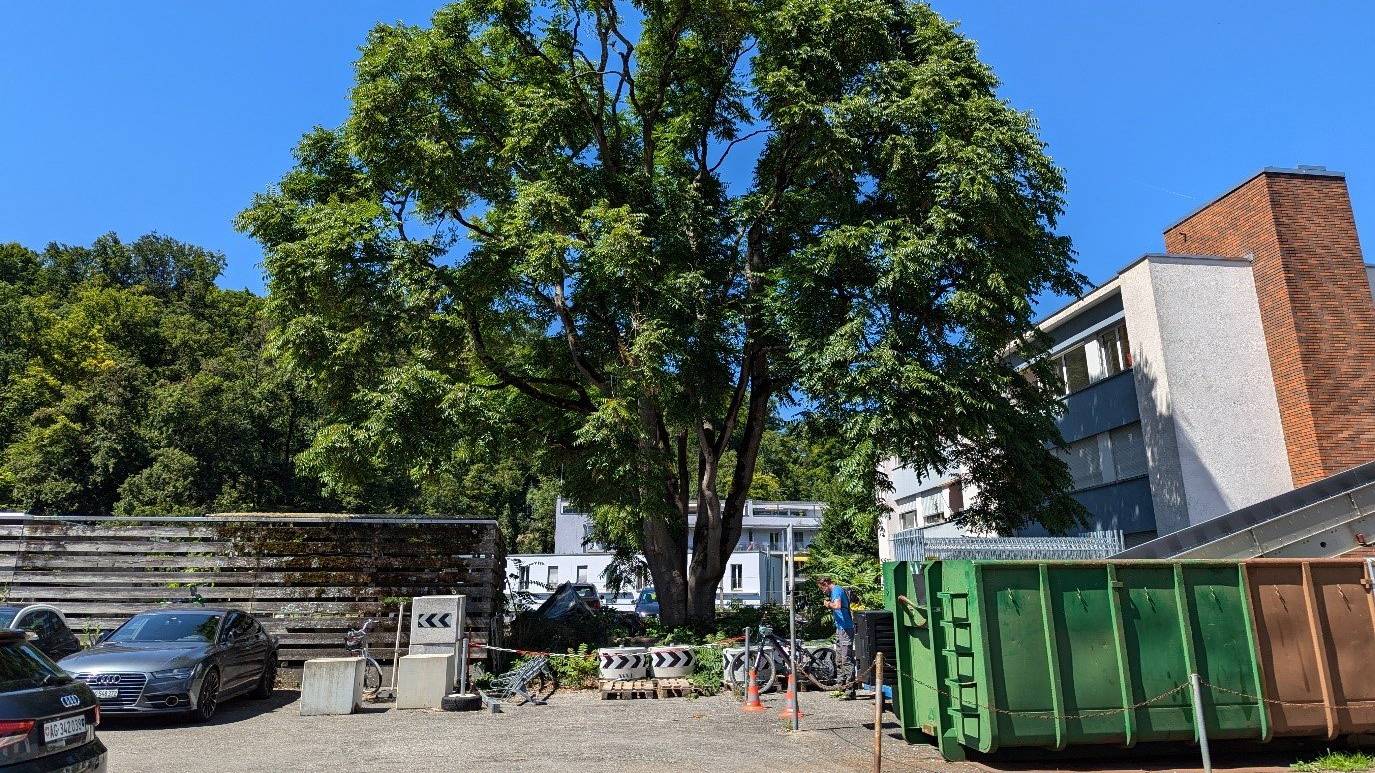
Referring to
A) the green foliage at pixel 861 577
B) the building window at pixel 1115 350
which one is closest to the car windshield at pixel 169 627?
the green foliage at pixel 861 577

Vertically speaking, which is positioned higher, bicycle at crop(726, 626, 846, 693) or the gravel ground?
bicycle at crop(726, 626, 846, 693)

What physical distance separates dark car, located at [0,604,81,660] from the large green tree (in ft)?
17.0

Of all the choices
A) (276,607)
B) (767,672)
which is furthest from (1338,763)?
(276,607)

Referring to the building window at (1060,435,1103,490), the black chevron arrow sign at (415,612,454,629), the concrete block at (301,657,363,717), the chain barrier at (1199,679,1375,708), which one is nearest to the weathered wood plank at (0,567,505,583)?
the black chevron arrow sign at (415,612,454,629)

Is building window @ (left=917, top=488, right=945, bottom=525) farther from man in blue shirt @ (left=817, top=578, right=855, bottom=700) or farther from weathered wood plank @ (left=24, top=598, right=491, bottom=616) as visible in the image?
weathered wood plank @ (left=24, top=598, right=491, bottom=616)

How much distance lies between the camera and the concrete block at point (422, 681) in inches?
530

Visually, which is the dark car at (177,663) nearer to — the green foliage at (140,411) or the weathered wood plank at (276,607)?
the weathered wood plank at (276,607)

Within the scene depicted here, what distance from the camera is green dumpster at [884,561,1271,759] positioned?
28.9ft

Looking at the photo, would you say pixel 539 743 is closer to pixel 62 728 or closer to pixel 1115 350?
pixel 62 728

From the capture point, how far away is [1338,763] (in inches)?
350

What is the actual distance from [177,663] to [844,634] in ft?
31.7

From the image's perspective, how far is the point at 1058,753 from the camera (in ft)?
30.3

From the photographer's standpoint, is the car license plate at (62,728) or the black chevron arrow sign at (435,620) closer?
the car license plate at (62,728)

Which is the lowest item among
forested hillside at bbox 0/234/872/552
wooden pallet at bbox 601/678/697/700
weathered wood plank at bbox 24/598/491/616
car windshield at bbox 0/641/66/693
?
wooden pallet at bbox 601/678/697/700
